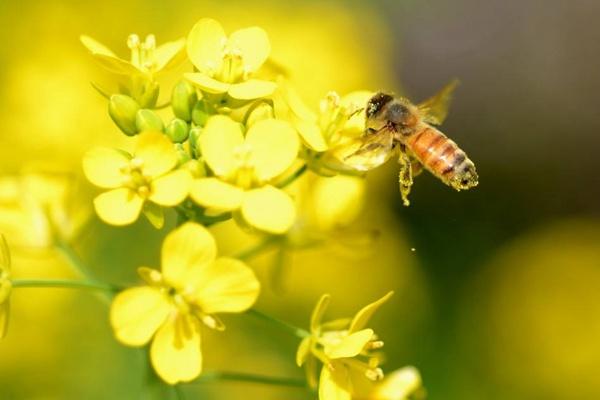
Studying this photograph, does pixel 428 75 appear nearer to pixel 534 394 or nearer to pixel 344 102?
pixel 534 394

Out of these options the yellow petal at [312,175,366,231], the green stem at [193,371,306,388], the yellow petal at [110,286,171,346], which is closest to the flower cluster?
the yellow petal at [110,286,171,346]

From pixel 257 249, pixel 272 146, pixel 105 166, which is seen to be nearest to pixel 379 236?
pixel 257 249

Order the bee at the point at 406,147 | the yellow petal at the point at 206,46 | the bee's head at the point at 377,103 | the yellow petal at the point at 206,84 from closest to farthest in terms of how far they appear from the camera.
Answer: the yellow petal at the point at 206,84
the yellow petal at the point at 206,46
the bee at the point at 406,147
the bee's head at the point at 377,103

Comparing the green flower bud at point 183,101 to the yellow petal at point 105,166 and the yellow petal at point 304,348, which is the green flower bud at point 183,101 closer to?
the yellow petal at point 105,166

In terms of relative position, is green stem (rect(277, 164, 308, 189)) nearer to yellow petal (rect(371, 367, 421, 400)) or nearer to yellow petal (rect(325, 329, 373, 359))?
yellow petal (rect(325, 329, 373, 359))

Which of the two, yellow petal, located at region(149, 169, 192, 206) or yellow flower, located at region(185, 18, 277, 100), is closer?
yellow petal, located at region(149, 169, 192, 206)

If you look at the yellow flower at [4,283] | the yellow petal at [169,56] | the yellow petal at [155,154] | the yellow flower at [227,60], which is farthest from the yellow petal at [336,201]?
the yellow flower at [4,283]
